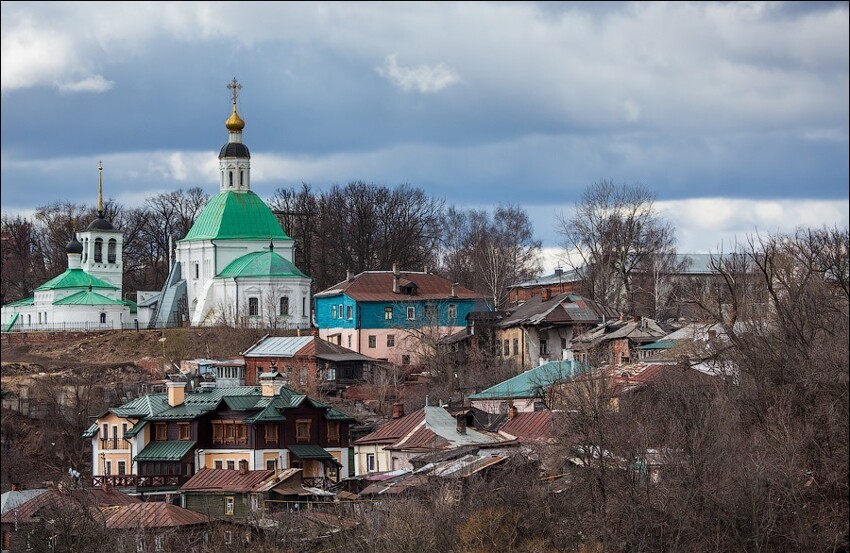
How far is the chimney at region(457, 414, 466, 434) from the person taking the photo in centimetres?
5100

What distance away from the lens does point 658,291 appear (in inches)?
3285

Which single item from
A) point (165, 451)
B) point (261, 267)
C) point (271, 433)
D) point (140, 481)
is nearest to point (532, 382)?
point (271, 433)

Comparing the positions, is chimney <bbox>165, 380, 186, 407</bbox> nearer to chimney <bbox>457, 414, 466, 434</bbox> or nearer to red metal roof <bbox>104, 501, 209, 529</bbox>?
chimney <bbox>457, 414, 466, 434</bbox>

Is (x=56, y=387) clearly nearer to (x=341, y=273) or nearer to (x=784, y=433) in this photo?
(x=341, y=273)

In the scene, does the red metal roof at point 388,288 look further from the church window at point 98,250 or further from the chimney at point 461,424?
the chimney at point 461,424

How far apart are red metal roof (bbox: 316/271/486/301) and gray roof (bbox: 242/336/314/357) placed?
15.5 ft

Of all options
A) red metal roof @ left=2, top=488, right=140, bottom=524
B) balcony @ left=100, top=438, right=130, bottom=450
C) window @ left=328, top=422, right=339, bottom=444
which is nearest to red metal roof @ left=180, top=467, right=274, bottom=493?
red metal roof @ left=2, top=488, right=140, bottom=524

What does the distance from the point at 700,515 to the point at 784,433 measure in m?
3.11

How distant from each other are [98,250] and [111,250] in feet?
2.31

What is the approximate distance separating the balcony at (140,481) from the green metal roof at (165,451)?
35.5 inches

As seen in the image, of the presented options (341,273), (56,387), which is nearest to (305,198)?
(341,273)

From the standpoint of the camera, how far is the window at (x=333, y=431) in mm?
55781

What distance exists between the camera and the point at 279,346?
238ft

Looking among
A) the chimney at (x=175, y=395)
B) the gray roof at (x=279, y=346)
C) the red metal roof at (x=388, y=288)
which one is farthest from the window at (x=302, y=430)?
the red metal roof at (x=388, y=288)
